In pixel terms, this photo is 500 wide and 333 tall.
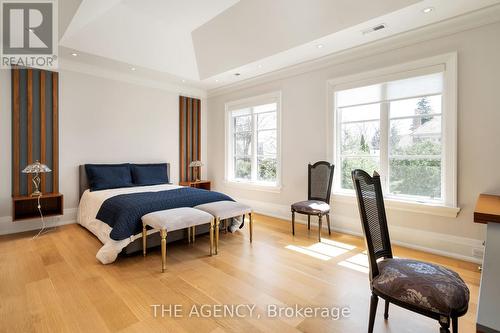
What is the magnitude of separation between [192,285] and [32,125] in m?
3.70

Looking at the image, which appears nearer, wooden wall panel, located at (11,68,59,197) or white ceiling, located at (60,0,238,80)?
white ceiling, located at (60,0,238,80)

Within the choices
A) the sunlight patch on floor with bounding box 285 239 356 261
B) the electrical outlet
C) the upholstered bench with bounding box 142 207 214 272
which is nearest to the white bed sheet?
the upholstered bench with bounding box 142 207 214 272

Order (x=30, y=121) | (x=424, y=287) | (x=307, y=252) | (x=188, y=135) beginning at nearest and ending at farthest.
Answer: (x=424, y=287), (x=307, y=252), (x=30, y=121), (x=188, y=135)

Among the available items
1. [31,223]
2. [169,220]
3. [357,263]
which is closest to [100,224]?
[169,220]

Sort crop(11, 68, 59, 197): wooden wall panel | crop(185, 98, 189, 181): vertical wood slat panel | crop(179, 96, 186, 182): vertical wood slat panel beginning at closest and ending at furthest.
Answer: crop(11, 68, 59, 197): wooden wall panel < crop(179, 96, 186, 182): vertical wood slat panel < crop(185, 98, 189, 181): vertical wood slat panel

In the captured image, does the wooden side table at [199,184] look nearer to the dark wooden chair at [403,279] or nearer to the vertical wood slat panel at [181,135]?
the vertical wood slat panel at [181,135]

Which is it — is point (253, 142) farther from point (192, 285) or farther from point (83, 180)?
point (192, 285)

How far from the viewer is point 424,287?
1.36 meters

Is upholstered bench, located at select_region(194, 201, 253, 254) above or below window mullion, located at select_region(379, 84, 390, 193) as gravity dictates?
below

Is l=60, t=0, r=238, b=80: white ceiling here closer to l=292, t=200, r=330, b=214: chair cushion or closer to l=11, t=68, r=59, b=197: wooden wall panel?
l=11, t=68, r=59, b=197: wooden wall panel

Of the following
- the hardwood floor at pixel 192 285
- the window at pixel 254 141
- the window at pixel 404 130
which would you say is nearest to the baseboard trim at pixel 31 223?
the hardwood floor at pixel 192 285

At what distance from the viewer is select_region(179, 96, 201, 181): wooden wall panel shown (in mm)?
5766

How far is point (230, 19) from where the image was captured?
11.8 ft

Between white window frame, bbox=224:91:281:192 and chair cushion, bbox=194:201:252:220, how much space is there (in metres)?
1.48
